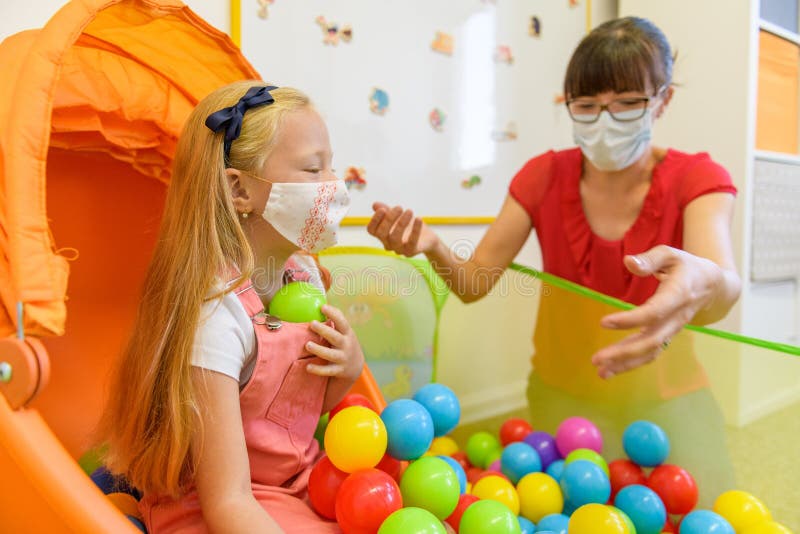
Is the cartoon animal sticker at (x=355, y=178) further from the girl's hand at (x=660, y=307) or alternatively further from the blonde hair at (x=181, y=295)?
the girl's hand at (x=660, y=307)

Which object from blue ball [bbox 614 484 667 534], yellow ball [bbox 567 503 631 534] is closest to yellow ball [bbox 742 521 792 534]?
blue ball [bbox 614 484 667 534]

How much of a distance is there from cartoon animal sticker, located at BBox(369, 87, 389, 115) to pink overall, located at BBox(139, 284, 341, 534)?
769 mm

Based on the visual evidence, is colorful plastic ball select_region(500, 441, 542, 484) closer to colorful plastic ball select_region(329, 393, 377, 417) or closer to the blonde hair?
colorful plastic ball select_region(329, 393, 377, 417)

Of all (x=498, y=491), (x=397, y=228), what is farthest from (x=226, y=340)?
(x=498, y=491)

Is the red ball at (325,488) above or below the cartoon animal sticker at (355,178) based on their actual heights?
below

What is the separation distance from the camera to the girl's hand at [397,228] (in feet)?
3.26

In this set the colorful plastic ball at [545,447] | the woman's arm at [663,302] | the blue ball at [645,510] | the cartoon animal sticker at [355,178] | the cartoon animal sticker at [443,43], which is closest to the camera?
the woman's arm at [663,302]

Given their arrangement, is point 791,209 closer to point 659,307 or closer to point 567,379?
point 567,379

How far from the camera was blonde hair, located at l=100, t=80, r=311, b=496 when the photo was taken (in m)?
0.62

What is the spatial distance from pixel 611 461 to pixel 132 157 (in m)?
0.95

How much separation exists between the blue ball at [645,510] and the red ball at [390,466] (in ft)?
1.18

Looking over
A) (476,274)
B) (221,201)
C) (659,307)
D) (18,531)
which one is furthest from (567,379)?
(18,531)

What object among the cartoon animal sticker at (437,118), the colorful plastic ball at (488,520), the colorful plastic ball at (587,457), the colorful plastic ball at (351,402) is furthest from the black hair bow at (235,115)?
the cartoon animal sticker at (437,118)

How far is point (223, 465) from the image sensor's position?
23.6 inches
